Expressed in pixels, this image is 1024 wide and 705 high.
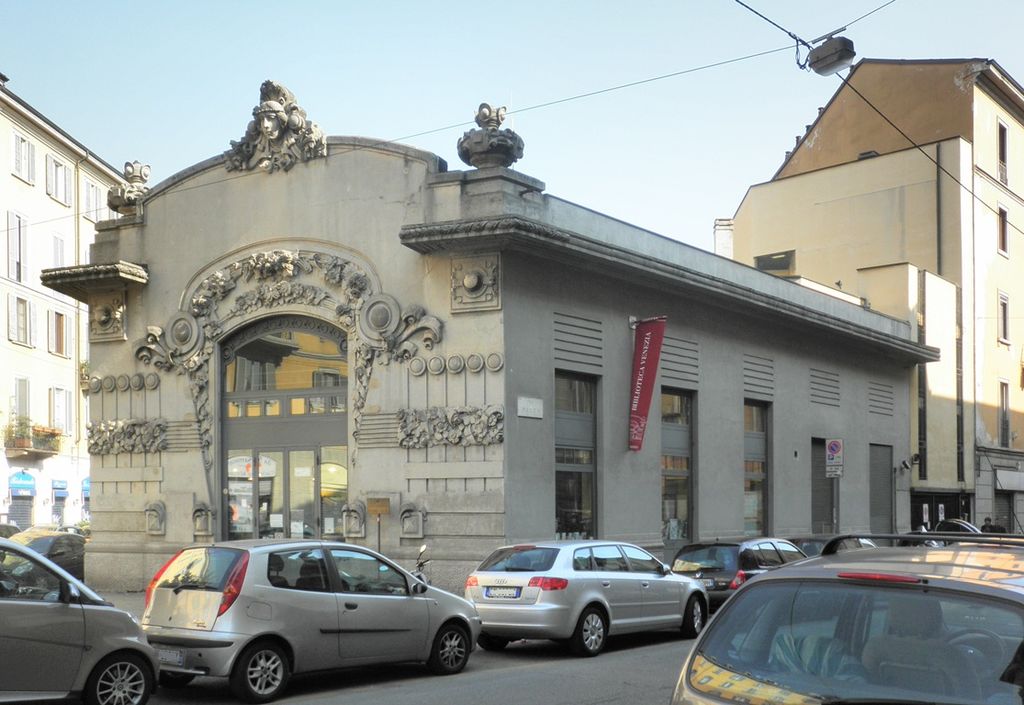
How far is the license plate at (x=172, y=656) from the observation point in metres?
11.4

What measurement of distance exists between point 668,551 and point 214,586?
575 inches

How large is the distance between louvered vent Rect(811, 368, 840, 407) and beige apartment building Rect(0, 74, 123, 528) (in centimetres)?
2757

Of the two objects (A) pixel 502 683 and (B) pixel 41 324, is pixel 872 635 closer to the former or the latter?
(A) pixel 502 683

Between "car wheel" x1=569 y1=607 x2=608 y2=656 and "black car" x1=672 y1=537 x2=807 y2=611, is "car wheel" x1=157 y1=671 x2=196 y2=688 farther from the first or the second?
"black car" x1=672 y1=537 x2=807 y2=611

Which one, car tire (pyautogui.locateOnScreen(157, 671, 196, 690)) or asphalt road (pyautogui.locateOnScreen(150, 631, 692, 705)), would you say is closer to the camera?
asphalt road (pyautogui.locateOnScreen(150, 631, 692, 705))

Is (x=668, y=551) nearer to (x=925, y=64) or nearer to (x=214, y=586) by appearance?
(x=214, y=586)

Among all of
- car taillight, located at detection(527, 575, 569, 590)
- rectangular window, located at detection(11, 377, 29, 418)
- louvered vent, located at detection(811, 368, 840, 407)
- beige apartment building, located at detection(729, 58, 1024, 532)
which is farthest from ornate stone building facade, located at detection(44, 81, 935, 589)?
rectangular window, located at detection(11, 377, 29, 418)

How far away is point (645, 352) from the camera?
23438mm

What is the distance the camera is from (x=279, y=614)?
1157 centimetres

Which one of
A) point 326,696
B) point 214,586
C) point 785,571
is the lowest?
point 326,696

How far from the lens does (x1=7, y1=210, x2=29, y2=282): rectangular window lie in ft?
155

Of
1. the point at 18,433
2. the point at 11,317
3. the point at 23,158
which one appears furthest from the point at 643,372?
the point at 23,158

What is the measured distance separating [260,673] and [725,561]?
8.94 meters

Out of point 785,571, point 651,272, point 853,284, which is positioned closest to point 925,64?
point 853,284
